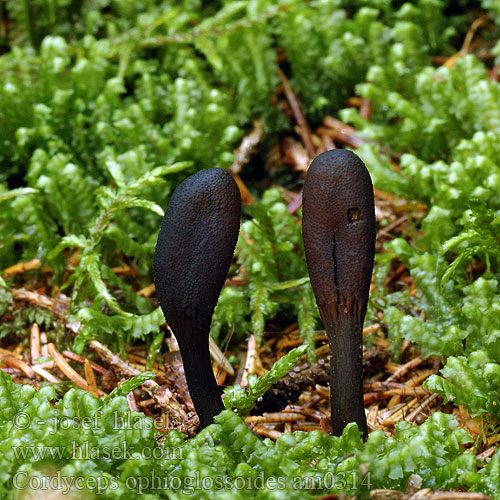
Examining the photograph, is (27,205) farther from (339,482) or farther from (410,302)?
(339,482)

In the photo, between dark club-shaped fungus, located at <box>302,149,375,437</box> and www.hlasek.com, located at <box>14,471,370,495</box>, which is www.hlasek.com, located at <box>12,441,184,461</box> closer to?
www.hlasek.com, located at <box>14,471,370,495</box>

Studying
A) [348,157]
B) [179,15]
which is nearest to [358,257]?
[348,157]

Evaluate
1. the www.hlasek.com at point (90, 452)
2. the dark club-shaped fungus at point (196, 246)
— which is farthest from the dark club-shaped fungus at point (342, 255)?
the www.hlasek.com at point (90, 452)

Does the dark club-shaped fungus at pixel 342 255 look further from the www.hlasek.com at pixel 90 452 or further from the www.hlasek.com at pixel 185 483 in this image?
the www.hlasek.com at pixel 90 452

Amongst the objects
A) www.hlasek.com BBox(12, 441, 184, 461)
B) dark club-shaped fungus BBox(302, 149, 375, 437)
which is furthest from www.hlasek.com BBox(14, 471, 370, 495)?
dark club-shaped fungus BBox(302, 149, 375, 437)

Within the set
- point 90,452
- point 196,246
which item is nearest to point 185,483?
point 90,452

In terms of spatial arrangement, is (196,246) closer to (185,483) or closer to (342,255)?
(342,255)
